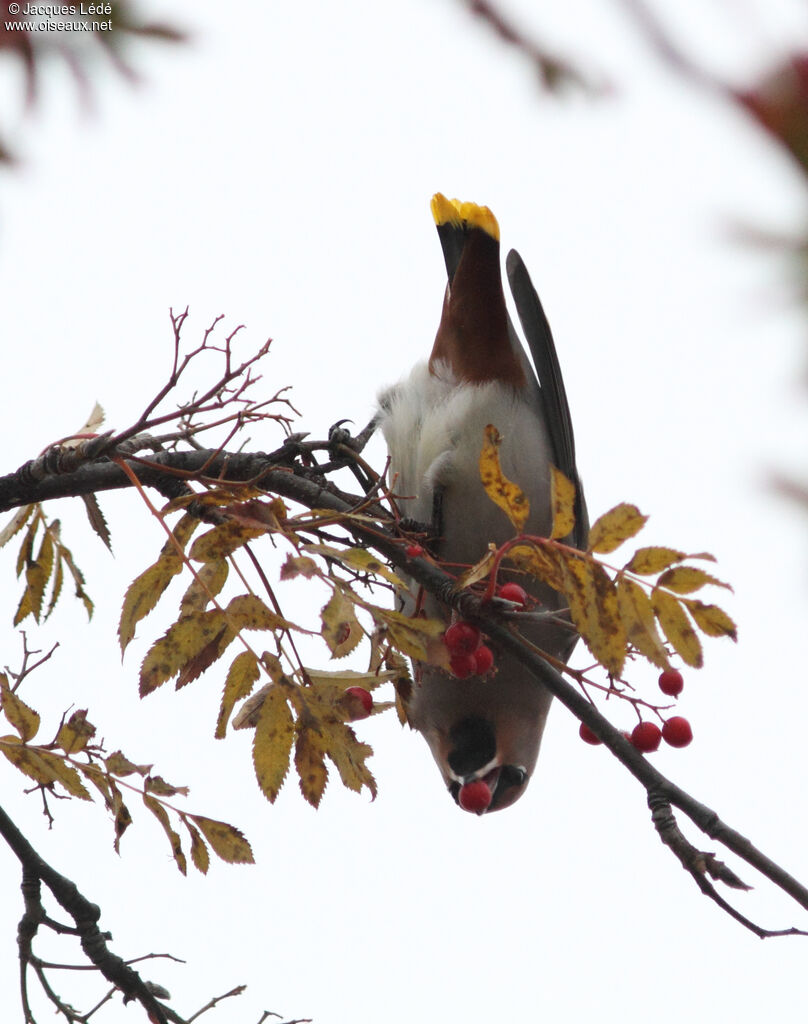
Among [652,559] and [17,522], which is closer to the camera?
[652,559]

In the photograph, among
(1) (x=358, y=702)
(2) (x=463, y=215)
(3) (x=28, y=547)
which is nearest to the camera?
(1) (x=358, y=702)

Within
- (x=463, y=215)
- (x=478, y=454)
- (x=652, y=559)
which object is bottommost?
(x=652, y=559)

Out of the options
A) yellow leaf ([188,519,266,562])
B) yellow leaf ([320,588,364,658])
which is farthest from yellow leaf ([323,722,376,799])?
yellow leaf ([188,519,266,562])

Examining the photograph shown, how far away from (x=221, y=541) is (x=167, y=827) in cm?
66

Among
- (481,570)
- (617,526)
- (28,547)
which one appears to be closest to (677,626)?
(617,526)

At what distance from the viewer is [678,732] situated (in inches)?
94.2

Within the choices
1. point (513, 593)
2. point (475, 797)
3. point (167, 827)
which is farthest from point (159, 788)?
point (475, 797)

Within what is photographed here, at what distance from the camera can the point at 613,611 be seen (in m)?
1.94

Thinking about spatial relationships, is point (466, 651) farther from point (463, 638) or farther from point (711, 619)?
point (711, 619)

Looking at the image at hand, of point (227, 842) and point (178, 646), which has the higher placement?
point (178, 646)

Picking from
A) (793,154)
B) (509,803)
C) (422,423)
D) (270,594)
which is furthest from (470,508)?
(793,154)

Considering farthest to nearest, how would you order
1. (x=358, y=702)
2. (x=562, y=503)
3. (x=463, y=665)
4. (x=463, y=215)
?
(x=463, y=215) → (x=463, y=665) → (x=358, y=702) → (x=562, y=503)

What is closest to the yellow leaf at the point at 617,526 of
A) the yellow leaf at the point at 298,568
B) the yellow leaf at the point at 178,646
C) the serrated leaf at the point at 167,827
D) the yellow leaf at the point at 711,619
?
the yellow leaf at the point at 711,619

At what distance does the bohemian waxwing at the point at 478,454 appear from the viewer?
389cm
